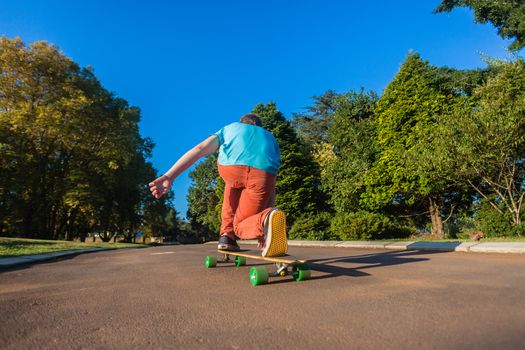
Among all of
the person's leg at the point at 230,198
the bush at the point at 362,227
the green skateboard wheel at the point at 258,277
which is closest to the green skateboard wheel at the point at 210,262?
the person's leg at the point at 230,198

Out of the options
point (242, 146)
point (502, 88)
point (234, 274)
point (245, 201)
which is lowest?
point (234, 274)

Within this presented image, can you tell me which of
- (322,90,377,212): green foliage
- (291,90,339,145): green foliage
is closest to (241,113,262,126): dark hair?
(322,90,377,212): green foliage

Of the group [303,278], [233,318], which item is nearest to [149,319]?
[233,318]

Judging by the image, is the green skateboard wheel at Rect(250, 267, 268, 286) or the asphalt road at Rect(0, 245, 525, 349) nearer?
the asphalt road at Rect(0, 245, 525, 349)

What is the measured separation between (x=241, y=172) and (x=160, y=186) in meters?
0.98

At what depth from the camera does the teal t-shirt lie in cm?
406

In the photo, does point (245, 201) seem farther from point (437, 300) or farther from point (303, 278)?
point (437, 300)

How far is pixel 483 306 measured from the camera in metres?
2.19

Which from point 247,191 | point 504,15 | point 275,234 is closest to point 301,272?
point 275,234

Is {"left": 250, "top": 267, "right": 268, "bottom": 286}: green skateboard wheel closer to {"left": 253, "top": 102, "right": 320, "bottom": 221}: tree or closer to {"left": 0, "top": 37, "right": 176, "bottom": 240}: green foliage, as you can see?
{"left": 253, "top": 102, "right": 320, "bottom": 221}: tree

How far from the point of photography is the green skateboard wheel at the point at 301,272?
3406mm

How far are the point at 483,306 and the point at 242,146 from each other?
2.88 meters

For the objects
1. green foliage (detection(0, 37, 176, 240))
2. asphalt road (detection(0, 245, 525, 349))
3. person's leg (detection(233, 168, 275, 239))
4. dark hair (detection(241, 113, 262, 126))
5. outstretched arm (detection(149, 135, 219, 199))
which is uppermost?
green foliage (detection(0, 37, 176, 240))

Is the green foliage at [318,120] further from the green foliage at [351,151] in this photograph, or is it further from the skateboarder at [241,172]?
the skateboarder at [241,172]
